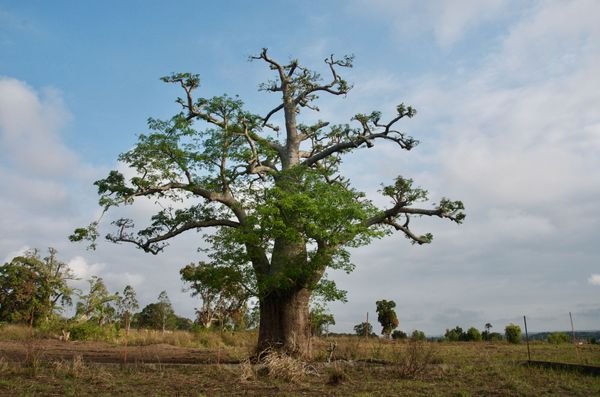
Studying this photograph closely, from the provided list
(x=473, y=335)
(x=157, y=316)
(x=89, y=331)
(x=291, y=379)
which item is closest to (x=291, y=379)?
(x=291, y=379)

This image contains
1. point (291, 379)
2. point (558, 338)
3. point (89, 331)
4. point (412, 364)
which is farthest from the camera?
point (558, 338)

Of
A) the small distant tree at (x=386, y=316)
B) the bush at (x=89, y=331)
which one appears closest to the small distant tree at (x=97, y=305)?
the bush at (x=89, y=331)

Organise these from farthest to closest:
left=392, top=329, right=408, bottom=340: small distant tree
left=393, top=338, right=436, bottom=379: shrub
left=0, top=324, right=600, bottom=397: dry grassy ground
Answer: left=392, top=329, right=408, bottom=340: small distant tree
left=393, top=338, right=436, bottom=379: shrub
left=0, top=324, right=600, bottom=397: dry grassy ground

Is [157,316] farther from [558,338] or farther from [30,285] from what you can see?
[558,338]

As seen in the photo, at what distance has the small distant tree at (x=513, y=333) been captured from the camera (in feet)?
83.6

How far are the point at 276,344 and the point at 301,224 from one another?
326 cm

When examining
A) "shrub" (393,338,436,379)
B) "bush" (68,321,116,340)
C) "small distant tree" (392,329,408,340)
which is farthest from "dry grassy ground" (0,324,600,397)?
"small distant tree" (392,329,408,340)

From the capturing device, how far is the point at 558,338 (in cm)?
2358

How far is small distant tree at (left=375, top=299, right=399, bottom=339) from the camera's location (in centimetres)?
2897

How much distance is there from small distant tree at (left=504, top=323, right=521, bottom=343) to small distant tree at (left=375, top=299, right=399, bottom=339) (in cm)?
618

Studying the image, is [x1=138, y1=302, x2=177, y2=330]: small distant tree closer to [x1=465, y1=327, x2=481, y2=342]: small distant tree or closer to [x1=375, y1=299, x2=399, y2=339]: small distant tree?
[x1=375, y1=299, x2=399, y2=339]: small distant tree

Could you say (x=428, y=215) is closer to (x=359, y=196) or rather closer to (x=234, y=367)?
(x=359, y=196)

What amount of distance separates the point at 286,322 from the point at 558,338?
16695 millimetres

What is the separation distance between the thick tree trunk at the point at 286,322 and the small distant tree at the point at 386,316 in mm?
16694
